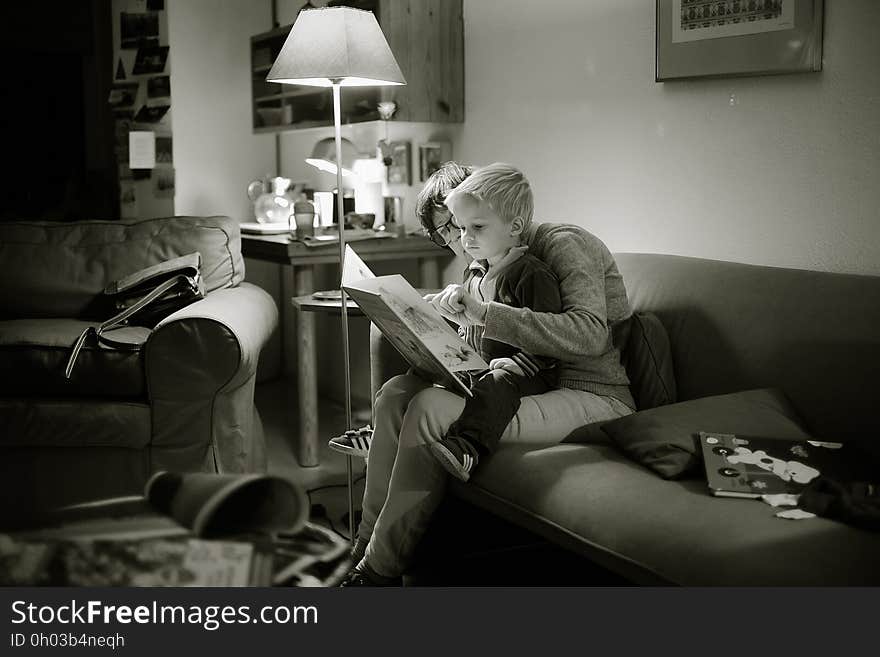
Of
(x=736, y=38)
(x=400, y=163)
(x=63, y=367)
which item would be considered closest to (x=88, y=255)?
(x=63, y=367)

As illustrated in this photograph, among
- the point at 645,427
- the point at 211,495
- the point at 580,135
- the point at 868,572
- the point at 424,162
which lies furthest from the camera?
the point at 424,162

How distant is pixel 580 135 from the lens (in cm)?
291

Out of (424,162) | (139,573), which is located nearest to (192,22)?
(424,162)

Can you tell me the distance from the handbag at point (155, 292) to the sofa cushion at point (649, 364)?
1487mm

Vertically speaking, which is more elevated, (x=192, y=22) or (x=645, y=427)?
(x=192, y=22)

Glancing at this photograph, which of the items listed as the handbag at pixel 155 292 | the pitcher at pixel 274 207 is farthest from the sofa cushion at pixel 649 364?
the pitcher at pixel 274 207

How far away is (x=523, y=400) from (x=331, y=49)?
1.04 m

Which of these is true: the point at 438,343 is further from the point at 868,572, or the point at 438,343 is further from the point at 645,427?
the point at 868,572

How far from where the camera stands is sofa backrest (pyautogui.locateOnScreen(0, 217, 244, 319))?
328 cm

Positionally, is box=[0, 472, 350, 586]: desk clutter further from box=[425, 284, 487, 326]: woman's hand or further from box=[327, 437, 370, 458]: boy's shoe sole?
box=[327, 437, 370, 458]: boy's shoe sole

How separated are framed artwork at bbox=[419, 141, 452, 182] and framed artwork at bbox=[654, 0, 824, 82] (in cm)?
111

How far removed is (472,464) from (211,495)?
0.86m

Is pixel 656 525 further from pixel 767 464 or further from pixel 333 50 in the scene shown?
pixel 333 50

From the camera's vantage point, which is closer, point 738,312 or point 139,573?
point 139,573
